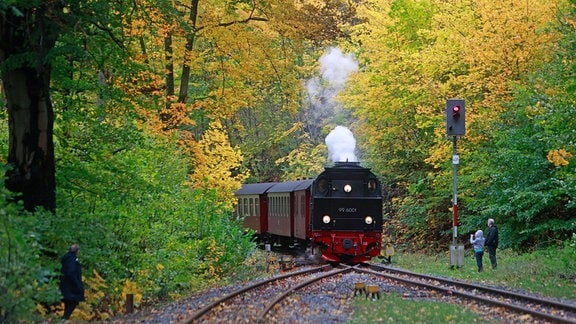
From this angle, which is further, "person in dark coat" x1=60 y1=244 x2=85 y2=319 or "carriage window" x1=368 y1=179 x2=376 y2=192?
"carriage window" x1=368 y1=179 x2=376 y2=192

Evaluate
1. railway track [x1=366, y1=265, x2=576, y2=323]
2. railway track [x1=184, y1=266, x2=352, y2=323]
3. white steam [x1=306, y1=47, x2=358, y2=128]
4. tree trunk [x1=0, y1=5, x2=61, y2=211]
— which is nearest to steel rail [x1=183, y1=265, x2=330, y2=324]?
railway track [x1=184, y1=266, x2=352, y2=323]

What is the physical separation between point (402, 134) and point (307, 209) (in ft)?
41.1

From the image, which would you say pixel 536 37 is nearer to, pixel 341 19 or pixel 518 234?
pixel 518 234

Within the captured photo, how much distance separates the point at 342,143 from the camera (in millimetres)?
29797

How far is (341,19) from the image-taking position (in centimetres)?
2355

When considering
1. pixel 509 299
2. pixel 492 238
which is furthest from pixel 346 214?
pixel 509 299

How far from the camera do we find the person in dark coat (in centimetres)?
1396

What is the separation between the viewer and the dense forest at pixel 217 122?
50.0 feet

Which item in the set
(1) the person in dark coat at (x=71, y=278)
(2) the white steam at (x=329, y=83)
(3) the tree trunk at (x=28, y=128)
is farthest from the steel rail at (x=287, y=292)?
(2) the white steam at (x=329, y=83)

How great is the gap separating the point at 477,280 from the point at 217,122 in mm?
14323

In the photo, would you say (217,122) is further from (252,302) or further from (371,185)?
(252,302)

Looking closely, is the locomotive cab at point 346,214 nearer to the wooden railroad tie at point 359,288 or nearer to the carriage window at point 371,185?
the carriage window at point 371,185

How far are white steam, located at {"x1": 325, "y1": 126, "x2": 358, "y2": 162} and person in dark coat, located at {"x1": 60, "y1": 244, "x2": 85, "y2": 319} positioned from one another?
53.1 feet

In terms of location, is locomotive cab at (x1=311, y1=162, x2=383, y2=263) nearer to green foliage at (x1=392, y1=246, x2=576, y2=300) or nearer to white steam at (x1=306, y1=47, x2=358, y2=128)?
green foliage at (x1=392, y1=246, x2=576, y2=300)
